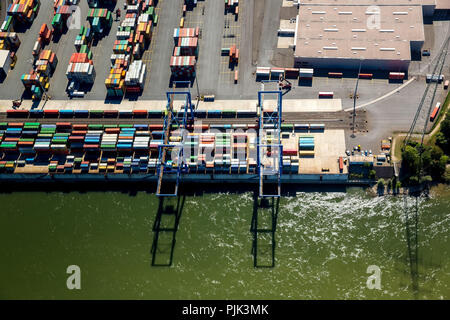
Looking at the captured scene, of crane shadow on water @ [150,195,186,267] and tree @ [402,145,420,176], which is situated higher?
tree @ [402,145,420,176]

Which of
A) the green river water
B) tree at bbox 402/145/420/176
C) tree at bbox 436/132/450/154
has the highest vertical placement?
tree at bbox 436/132/450/154

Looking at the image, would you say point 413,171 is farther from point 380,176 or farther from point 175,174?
point 175,174

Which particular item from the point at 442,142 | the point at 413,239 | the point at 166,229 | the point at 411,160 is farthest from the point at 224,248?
the point at 442,142

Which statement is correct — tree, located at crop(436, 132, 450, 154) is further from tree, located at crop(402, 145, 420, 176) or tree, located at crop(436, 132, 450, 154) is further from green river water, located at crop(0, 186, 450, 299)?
green river water, located at crop(0, 186, 450, 299)

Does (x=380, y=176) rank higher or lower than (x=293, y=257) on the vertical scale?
higher

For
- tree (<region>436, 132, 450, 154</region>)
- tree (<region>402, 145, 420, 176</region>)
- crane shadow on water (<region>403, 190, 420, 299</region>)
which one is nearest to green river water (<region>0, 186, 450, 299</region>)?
crane shadow on water (<region>403, 190, 420, 299</region>)

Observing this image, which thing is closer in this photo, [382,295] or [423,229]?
[382,295]

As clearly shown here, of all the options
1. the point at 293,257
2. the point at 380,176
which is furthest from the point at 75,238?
the point at 380,176

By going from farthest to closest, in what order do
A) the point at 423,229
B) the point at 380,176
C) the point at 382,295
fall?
the point at 380,176 < the point at 423,229 < the point at 382,295

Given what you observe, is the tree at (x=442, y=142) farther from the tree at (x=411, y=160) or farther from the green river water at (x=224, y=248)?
the green river water at (x=224, y=248)
